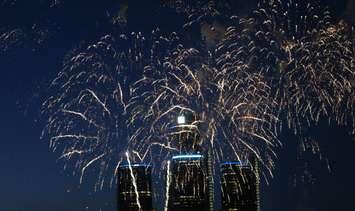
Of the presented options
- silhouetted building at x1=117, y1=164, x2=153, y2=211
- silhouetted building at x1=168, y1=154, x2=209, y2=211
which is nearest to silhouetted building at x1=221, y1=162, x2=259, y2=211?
silhouetted building at x1=168, y1=154, x2=209, y2=211

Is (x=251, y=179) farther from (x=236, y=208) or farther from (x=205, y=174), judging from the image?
(x=205, y=174)

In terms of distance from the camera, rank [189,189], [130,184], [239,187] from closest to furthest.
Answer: [130,184] → [189,189] → [239,187]

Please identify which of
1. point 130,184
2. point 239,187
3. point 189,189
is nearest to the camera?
point 130,184

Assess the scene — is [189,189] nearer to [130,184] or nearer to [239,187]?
[239,187]

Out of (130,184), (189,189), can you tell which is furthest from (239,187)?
(130,184)

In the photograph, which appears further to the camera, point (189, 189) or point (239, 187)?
point (239, 187)
